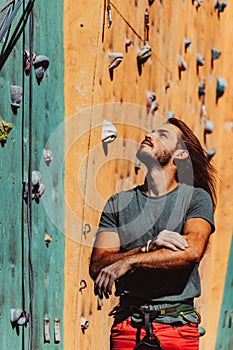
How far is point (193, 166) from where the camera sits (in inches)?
143

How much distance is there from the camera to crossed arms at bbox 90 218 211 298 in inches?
132

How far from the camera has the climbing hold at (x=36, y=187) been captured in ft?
12.6

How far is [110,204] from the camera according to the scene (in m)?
3.52

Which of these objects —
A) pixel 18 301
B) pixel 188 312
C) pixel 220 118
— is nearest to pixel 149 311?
pixel 188 312

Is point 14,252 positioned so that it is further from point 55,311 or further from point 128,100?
point 128,100

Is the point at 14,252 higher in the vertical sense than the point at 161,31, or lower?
lower

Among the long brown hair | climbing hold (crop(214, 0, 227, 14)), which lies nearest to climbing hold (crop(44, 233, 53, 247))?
the long brown hair

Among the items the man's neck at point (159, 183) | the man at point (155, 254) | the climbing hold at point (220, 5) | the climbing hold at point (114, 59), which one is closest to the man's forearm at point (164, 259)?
the man at point (155, 254)

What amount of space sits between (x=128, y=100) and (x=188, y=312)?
3.89 ft

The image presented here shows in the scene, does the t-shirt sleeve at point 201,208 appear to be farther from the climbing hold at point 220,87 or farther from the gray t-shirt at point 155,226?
the climbing hold at point 220,87

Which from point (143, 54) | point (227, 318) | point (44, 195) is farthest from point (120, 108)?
point (227, 318)

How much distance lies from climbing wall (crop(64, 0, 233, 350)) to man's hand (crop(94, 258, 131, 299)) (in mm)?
683

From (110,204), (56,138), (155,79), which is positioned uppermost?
(155,79)

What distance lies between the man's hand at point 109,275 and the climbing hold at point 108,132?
2.90 ft
